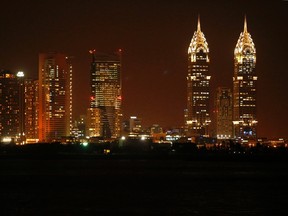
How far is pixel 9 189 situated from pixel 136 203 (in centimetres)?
1655

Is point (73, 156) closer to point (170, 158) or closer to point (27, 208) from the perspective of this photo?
point (170, 158)

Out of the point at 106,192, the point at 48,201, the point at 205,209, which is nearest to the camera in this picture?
the point at 205,209

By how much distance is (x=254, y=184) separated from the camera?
7725cm

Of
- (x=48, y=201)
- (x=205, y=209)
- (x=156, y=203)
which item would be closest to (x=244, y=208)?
(x=205, y=209)

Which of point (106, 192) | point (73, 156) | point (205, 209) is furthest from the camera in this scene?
point (73, 156)

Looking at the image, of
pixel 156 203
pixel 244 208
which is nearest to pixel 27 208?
pixel 156 203

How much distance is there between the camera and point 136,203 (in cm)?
5609

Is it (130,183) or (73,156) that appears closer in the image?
(130,183)

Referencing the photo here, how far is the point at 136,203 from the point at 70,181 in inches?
966

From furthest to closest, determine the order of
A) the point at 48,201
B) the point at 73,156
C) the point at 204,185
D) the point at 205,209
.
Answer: the point at 73,156
the point at 204,185
the point at 48,201
the point at 205,209

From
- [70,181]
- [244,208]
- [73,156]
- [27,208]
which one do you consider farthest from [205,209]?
[73,156]

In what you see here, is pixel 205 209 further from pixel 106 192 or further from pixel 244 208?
pixel 106 192

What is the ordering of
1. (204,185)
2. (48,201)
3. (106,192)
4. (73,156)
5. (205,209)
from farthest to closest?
(73,156) → (204,185) → (106,192) → (48,201) → (205,209)

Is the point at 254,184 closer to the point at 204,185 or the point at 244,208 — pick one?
the point at 204,185
